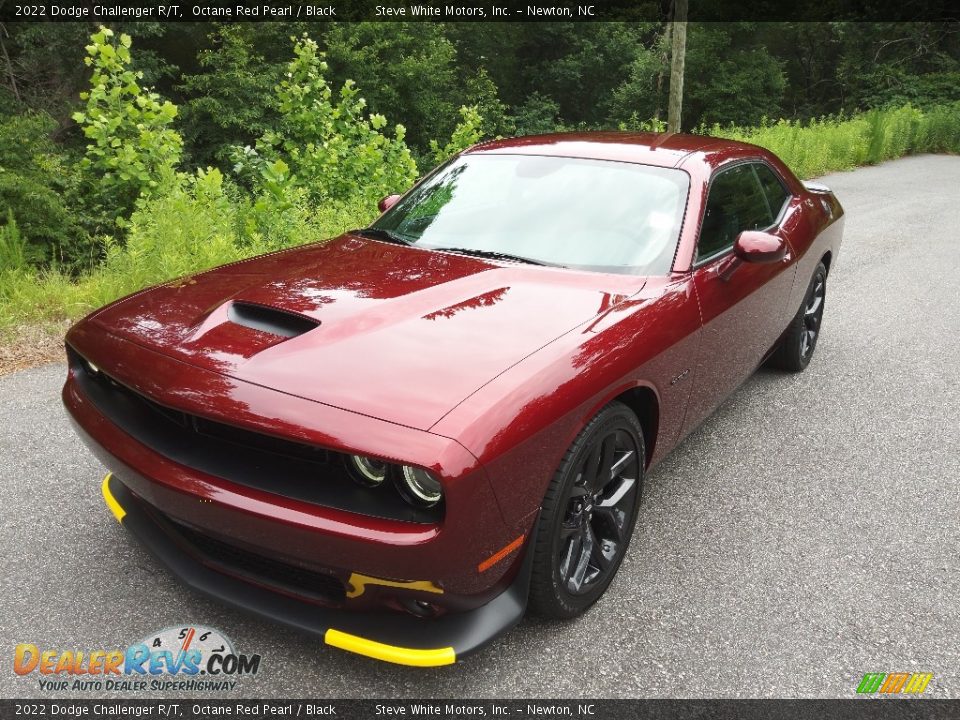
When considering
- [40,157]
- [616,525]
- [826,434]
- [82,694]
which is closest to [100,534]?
[82,694]

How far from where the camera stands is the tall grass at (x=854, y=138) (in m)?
14.3

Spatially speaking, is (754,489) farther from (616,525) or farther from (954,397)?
(954,397)

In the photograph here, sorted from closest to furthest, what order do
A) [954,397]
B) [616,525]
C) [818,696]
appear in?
[818,696] < [616,525] < [954,397]

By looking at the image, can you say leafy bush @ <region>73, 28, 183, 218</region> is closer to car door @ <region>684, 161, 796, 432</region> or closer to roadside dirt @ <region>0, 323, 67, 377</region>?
roadside dirt @ <region>0, 323, 67, 377</region>

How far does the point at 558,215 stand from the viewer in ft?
10.4

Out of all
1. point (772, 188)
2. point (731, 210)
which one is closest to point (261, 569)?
point (731, 210)

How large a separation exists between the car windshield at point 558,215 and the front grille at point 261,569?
1476 mm

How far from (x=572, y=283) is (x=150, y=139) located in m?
4.76

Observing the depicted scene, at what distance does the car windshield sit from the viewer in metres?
3.01

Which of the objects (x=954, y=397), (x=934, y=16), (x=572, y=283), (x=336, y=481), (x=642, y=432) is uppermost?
(x=934, y=16)

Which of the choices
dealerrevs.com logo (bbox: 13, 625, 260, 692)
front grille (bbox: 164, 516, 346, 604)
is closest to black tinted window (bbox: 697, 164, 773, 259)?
front grille (bbox: 164, 516, 346, 604)

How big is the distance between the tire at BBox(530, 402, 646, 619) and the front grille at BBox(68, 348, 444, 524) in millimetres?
455

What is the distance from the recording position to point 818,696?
2211 millimetres

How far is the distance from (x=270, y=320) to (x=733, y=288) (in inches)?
75.9
